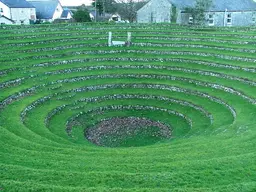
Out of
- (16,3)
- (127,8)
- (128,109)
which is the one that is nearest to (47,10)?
(16,3)

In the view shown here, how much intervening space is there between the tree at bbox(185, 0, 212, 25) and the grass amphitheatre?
Result: 1039 centimetres

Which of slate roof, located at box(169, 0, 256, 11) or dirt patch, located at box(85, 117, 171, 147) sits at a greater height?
slate roof, located at box(169, 0, 256, 11)

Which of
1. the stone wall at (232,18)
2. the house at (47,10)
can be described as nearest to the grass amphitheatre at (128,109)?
the stone wall at (232,18)

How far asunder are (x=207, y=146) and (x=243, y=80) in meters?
17.6

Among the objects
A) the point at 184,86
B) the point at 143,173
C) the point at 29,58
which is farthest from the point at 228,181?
the point at 29,58

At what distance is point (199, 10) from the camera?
64.3m

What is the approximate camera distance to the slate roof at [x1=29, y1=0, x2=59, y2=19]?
9306 cm

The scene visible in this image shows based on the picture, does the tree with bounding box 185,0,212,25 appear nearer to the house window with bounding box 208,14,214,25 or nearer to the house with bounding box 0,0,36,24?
the house window with bounding box 208,14,214,25

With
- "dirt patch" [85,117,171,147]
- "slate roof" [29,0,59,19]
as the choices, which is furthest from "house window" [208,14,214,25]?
"dirt patch" [85,117,171,147]

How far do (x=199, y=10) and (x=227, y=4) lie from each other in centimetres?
1316

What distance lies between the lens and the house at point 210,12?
7044 cm

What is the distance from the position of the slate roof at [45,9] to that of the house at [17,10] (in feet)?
28.4

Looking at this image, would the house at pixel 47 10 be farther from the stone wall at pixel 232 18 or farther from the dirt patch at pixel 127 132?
the dirt patch at pixel 127 132

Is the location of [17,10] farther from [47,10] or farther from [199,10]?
[199,10]
